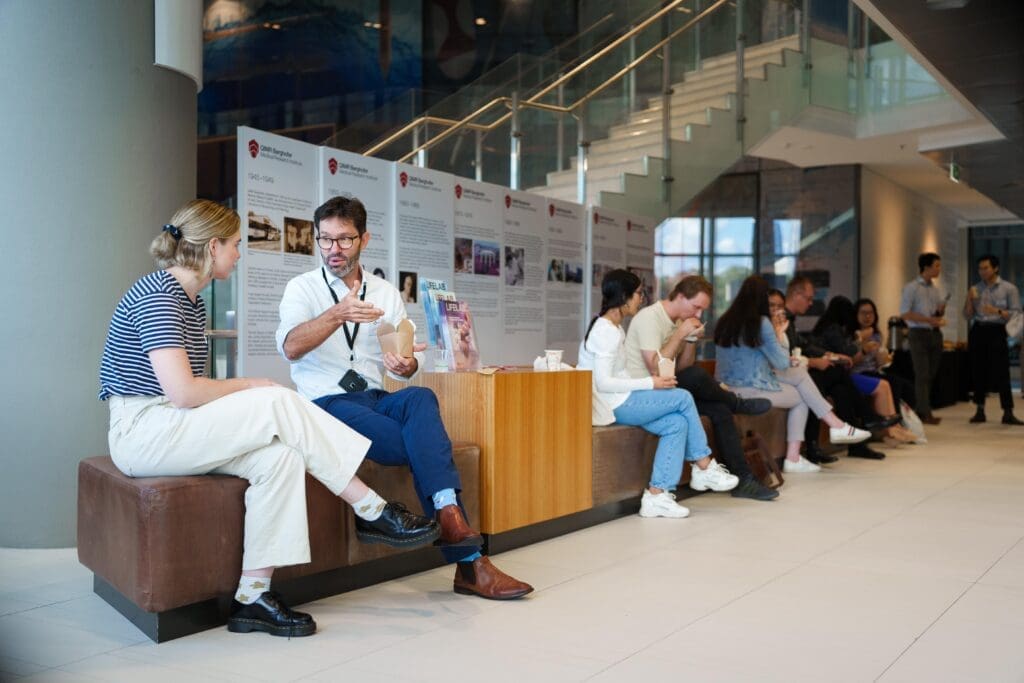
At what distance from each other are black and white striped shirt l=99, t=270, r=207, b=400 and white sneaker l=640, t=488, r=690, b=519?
276cm

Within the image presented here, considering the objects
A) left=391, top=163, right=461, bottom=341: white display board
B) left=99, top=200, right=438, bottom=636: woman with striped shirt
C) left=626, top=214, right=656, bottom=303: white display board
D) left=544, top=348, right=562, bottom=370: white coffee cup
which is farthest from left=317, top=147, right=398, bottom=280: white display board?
left=626, top=214, right=656, bottom=303: white display board

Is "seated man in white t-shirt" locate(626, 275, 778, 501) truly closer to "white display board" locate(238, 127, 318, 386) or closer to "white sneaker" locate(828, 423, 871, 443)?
"white sneaker" locate(828, 423, 871, 443)

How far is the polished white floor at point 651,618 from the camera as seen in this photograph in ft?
8.97

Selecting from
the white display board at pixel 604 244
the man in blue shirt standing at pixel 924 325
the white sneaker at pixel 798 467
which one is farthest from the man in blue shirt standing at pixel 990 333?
the white sneaker at pixel 798 467

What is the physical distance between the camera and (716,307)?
15961 mm

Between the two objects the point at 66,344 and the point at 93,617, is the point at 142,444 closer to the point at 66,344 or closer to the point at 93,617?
the point at 93,617

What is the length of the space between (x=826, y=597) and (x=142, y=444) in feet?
7.64

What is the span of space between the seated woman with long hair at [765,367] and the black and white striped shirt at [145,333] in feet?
13.7

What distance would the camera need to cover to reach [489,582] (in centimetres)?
347

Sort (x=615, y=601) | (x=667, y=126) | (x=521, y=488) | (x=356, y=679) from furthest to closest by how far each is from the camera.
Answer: (x=667, y=126)
(x=521, y=488)
(x=615, y=601)
(x=356, y=679)

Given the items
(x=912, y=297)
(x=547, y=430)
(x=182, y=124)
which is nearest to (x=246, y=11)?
(x=912, y=297)

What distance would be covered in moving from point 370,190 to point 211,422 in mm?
3085

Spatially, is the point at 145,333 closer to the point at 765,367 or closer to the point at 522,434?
the point at 522,434

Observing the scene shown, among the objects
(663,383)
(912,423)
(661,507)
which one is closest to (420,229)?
(663,383)
